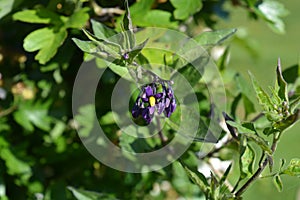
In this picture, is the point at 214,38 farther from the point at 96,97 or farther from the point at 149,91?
the point at 96,97

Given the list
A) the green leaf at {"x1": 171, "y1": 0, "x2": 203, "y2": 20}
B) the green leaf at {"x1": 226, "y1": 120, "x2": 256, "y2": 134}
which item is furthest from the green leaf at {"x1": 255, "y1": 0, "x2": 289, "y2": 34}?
the green leaf at {"x1": 226, "y1": 120, "x2": 256, "y2": 134}

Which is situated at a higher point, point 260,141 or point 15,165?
point 260,141

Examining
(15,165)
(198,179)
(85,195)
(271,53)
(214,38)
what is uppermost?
(214,38)

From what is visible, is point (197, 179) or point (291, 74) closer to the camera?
point (197, 179)

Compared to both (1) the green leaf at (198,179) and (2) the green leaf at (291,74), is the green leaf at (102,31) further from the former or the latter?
(2) the green leaf at (291,74)

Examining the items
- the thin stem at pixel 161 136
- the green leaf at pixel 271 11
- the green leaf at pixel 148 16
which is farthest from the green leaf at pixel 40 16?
the green leaf at pixel 271 11

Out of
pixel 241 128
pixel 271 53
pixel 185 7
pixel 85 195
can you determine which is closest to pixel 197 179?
pixel 241 128

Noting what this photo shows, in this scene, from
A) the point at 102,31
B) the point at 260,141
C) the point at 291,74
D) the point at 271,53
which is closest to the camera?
the point at 260,141
